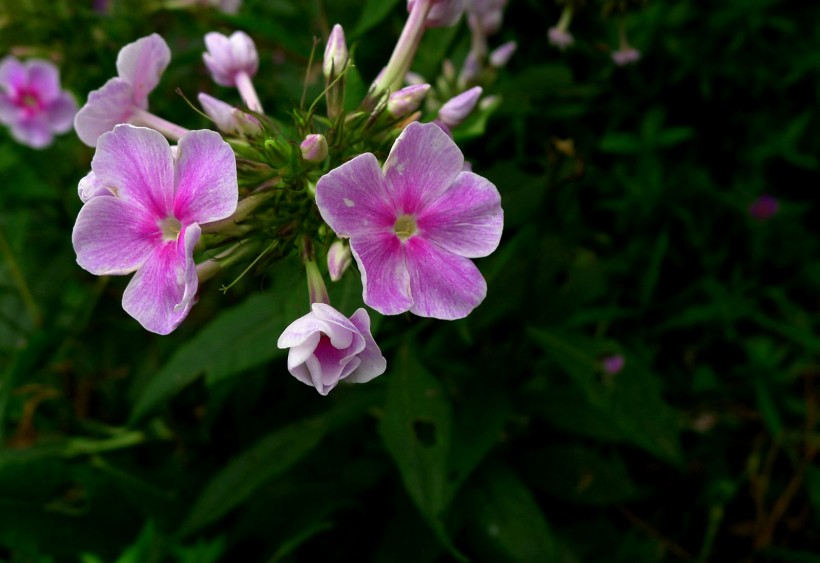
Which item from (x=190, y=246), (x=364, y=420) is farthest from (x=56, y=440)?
(x=190, y=246)

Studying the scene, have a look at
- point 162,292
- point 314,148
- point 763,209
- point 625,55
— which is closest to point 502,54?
point 625,55

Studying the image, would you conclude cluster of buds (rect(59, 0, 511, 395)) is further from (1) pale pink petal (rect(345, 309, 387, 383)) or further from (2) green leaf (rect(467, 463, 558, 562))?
(2) green leaf (rect(467, 463, 558, 562))

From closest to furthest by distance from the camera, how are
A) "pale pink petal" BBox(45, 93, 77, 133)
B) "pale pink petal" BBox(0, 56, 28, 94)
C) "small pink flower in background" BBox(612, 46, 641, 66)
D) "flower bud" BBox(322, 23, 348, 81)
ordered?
"flower bud" BBox(322, 23, 348, 81), "small pink flower in background" BBox(612, 46, 641, 66), "pale pink petal" BBox(0, 56, 28, 94), "pale pink petal" BBox(45, 93, 77, 133)

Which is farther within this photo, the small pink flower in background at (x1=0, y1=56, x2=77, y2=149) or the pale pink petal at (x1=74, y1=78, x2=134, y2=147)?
the small pink flower in background at (x1=0, y1=56, x2=77, y2=149)

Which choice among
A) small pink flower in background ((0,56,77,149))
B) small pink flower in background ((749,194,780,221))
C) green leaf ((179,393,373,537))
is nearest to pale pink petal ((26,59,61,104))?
small pink flower in background ((0,56,77,149))

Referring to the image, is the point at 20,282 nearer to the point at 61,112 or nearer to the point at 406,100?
the point at 61,112

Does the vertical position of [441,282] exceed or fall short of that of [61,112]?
it exceeds it

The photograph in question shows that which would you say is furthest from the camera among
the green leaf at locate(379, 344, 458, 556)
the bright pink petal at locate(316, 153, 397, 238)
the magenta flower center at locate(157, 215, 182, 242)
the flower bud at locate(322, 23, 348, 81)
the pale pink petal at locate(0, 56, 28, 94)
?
the pale pink petal at locate(0, 56, 28, 94)

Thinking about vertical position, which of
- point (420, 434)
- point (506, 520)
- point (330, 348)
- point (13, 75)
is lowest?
Answer: point (506, 520)
